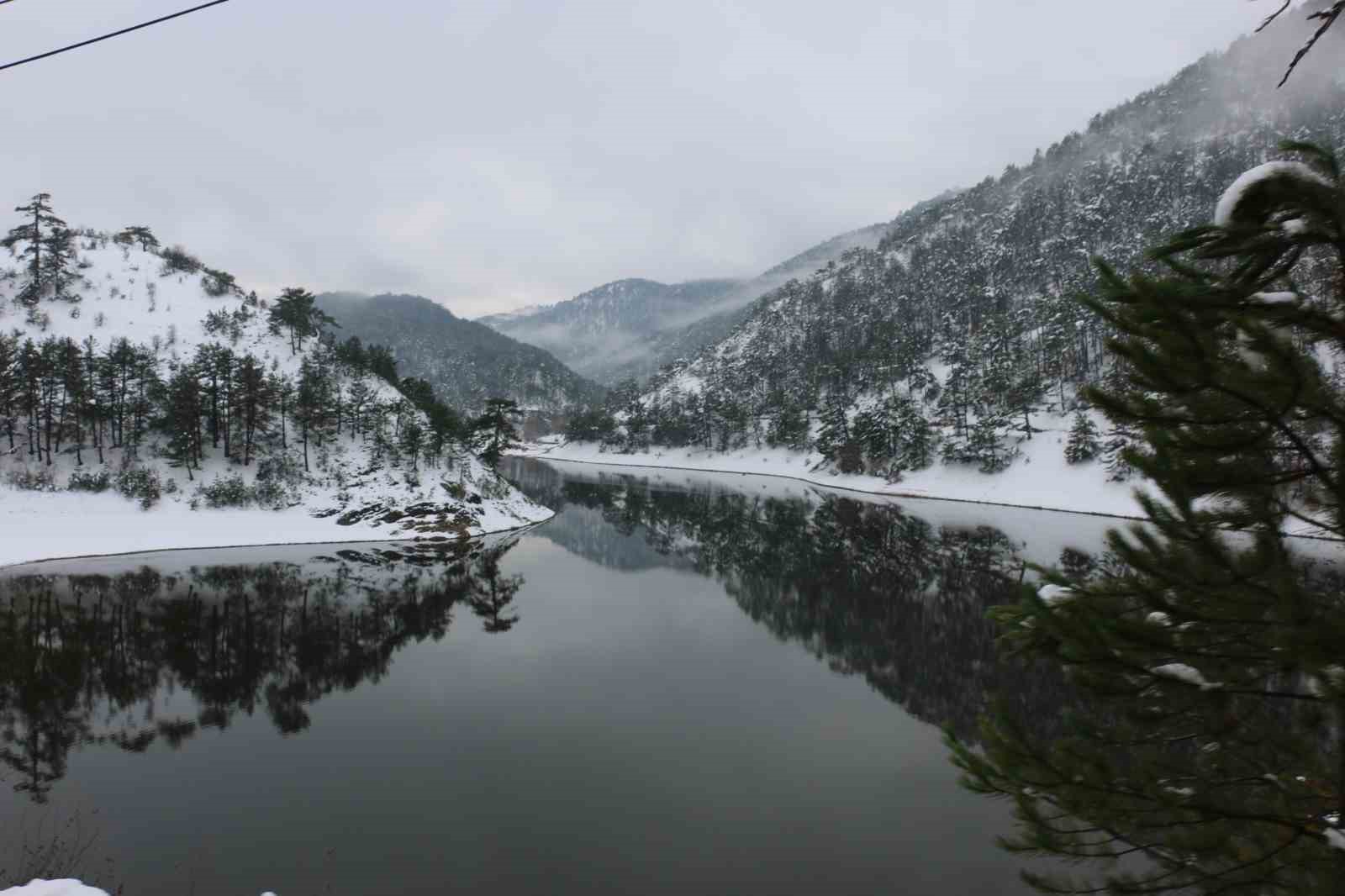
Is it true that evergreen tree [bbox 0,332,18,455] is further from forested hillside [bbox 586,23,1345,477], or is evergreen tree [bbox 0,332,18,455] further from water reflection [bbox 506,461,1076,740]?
forested hillside [bbox 586,23,1345,477]

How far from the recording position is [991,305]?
381ft

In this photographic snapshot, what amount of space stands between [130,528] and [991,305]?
128994mm

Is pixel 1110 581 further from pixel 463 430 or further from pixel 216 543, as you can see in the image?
pixel 463 430

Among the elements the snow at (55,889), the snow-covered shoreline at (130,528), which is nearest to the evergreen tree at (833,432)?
the snow-covered shoreline at (130,528)

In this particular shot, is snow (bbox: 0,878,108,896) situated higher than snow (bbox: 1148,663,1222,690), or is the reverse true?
snow (bbox: 1148,663,1222,690)

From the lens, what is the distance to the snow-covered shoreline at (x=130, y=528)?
3681 centimetres

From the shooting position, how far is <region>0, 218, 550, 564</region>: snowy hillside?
139 feet

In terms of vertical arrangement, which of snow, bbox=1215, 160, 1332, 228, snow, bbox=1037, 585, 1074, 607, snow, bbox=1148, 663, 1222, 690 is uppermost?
snow, bbox=1215, 160, 1332, 228

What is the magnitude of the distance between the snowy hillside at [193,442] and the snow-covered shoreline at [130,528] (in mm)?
138

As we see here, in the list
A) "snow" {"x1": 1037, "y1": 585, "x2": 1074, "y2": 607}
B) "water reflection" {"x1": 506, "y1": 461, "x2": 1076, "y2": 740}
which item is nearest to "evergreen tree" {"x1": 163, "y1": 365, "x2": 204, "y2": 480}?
"water reflection" {"x1": 506, "y1": 461, "x2": 1076, "y2": 740}

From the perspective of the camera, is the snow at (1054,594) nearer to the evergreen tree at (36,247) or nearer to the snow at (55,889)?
the snow at (55,889)

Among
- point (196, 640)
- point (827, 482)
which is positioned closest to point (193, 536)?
point (196, 640)

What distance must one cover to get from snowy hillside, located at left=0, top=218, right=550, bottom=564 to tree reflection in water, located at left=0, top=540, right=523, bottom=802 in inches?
445

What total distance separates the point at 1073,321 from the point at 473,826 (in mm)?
96845
